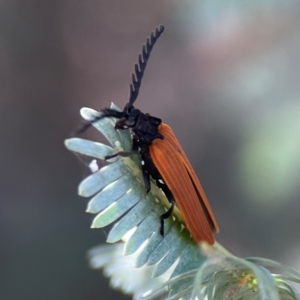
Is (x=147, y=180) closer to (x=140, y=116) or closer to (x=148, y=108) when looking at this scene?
(x=140, y=116)

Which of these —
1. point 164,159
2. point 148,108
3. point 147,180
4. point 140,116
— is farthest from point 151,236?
point 148,108

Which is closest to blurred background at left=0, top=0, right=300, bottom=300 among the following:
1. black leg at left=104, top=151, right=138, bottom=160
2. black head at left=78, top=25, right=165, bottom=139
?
black head at left=78, top=25, right=165, bottom=139

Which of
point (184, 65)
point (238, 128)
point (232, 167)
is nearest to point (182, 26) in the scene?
point (184, 65)

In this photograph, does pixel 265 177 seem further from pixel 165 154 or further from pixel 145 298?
pixel 145 298

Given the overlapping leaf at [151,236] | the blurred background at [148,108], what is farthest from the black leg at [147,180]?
the blurred background at [148,108]

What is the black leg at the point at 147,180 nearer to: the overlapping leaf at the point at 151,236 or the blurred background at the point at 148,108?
the overlapping leaf at the point at 151,236

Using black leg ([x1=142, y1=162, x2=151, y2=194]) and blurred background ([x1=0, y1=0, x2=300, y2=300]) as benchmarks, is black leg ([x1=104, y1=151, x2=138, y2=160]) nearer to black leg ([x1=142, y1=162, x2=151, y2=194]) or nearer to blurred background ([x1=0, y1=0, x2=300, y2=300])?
black leg ([x1=142, y1=162, x2=151, y2=194])
